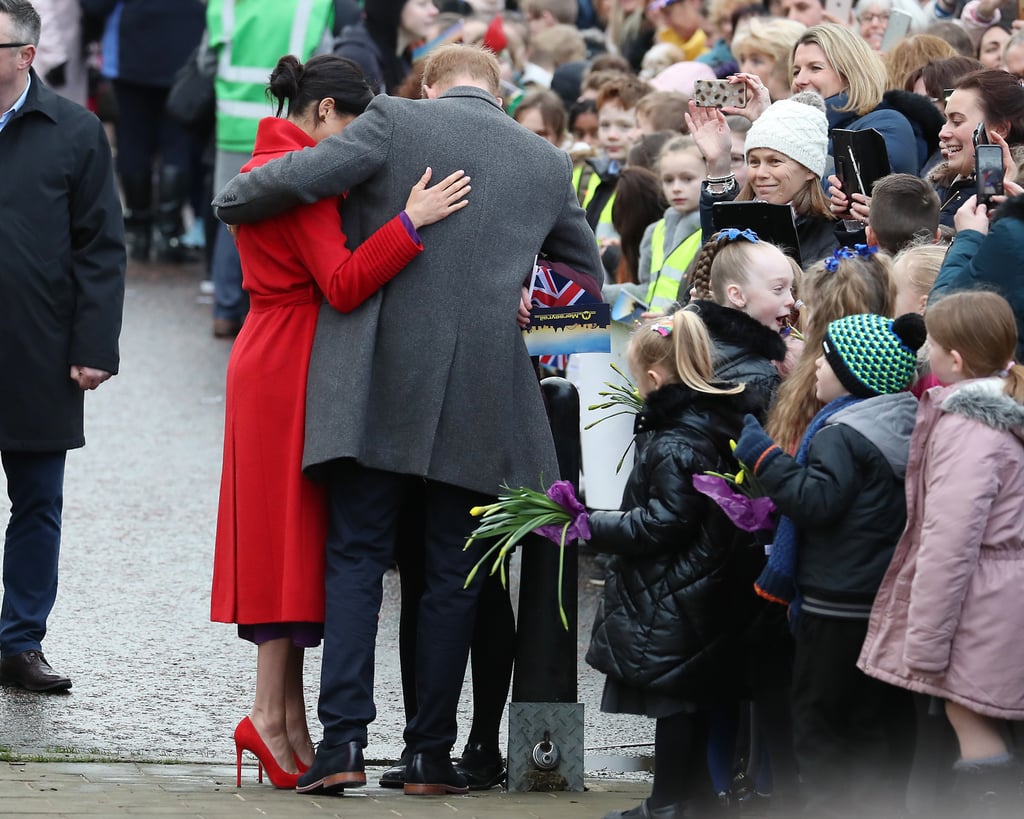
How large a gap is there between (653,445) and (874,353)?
2.13ft

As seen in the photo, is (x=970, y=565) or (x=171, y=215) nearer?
(x=970, y=565)

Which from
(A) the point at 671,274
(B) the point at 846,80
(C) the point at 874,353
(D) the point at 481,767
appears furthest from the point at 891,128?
Answer: (D) the point at 481,767

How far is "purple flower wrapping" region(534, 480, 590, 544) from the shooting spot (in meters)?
5.20

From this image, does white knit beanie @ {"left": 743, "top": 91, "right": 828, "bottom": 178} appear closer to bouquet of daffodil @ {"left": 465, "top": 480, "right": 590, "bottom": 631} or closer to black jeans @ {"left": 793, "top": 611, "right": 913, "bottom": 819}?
bouquet of daffodil @ {"left": 465, "top": 480, "right": 590, "bottom": 631}

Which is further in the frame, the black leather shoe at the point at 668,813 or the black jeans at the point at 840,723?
the black leather shoe at the point at 668,813

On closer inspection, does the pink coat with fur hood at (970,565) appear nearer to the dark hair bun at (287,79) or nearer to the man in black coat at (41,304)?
the dark hair bun at (287,79)

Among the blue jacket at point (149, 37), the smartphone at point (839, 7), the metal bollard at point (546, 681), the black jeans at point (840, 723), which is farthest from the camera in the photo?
the blue jacket at point (149, 37)

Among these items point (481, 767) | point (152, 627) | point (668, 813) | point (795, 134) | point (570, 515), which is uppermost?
point (795, 134)

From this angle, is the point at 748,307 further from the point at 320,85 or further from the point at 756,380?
the point at 320,85

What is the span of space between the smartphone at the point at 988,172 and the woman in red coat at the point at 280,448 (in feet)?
4.82

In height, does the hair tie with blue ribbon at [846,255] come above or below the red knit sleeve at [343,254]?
above

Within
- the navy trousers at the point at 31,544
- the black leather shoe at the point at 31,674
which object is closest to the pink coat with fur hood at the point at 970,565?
the black leather shoe at the point at 31,674

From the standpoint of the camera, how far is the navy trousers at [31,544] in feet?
21.7

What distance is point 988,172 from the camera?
17.5ft
